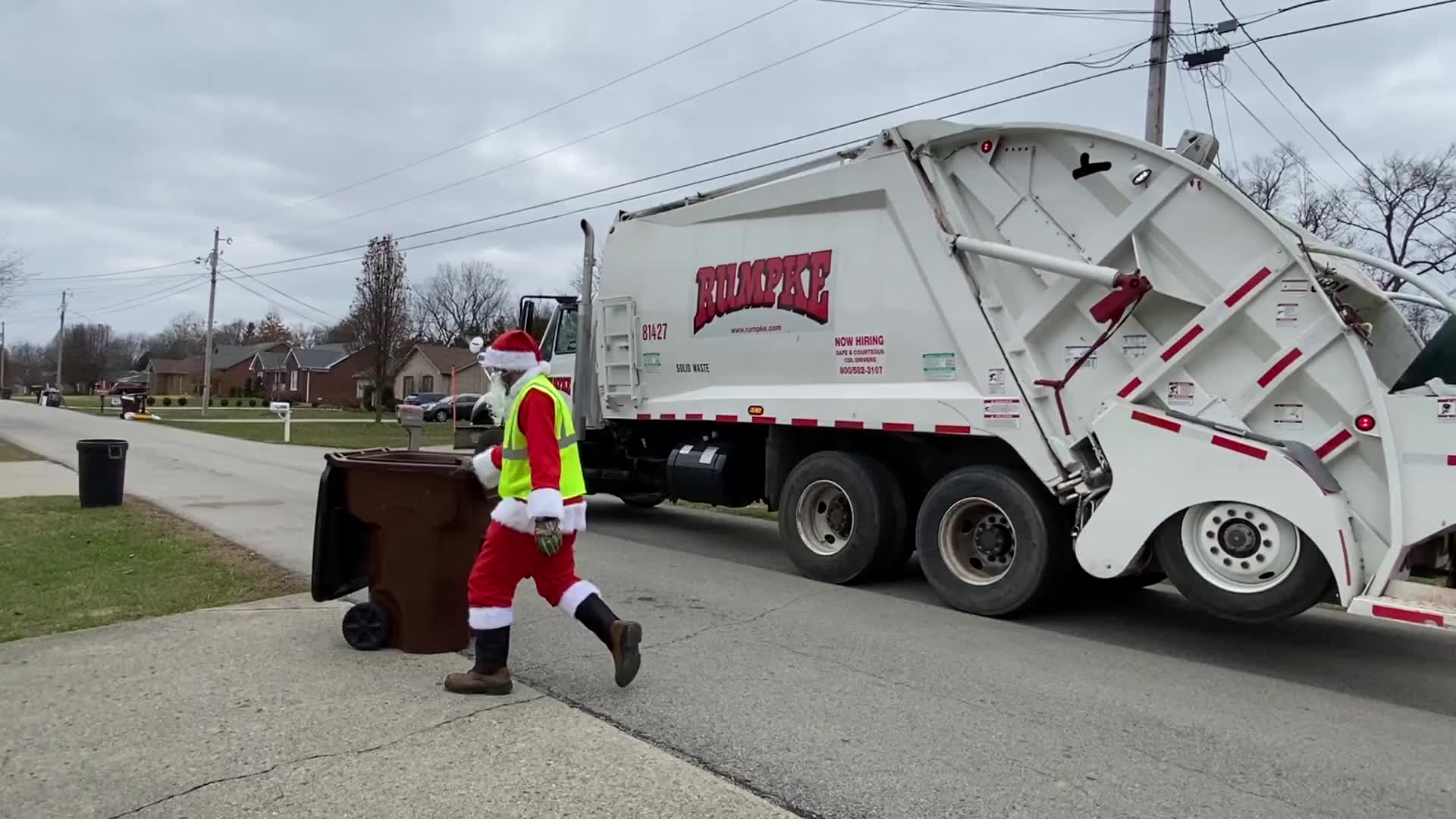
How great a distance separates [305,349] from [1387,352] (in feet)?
278

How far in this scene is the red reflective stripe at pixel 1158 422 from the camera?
5510 millimetres

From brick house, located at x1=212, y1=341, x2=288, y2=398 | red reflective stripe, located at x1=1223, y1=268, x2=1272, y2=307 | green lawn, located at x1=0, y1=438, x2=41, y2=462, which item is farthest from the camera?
brick house, located at x1=212, y1=341, x2=288, y2=398

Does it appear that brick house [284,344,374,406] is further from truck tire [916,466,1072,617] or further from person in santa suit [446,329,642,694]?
person in santa suit [446,329,642,694]

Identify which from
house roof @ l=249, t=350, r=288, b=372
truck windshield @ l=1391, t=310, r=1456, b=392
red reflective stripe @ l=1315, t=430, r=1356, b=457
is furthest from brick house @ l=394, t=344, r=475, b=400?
truck windshield @ l=1391, t=310, r=1456, b=392

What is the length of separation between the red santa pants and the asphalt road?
44cm

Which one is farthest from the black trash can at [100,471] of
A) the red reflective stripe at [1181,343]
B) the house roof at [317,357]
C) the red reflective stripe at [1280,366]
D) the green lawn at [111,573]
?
the house roof at [317,357]

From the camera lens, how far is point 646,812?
3234mm

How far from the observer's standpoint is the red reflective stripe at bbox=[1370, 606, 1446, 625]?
4602mm

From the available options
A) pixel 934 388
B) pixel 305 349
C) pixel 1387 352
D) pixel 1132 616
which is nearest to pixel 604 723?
pixel 934 388

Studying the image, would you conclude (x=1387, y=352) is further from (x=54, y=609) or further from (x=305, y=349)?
(x=305, y=349)

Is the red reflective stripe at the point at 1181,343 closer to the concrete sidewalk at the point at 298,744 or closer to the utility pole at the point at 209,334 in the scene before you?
the concrete sidewalk at the point at 298,744

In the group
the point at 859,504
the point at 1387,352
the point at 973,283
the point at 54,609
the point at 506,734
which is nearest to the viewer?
the point at 506,734

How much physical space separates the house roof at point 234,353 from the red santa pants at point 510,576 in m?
93.9

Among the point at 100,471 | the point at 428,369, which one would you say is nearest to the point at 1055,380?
the point at 100,471
